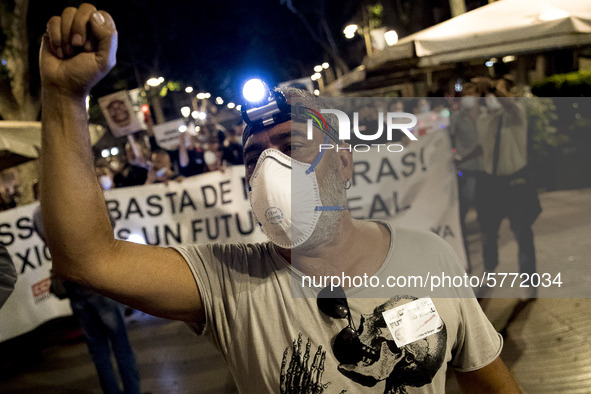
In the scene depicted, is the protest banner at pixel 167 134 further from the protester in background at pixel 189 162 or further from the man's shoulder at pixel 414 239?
the man's shoulder at pixel 414 239

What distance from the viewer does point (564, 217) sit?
248 inches

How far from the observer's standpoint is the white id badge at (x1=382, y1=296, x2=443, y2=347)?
138 cm

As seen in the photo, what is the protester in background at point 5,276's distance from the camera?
7.74 ft

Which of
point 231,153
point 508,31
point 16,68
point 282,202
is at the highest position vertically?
point 16,68

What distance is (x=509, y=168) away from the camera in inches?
181

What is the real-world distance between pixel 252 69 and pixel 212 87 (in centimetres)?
324

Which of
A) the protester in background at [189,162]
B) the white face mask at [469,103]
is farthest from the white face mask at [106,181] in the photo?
the white face mask at [469,103]

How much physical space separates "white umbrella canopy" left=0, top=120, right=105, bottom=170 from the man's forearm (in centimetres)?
448

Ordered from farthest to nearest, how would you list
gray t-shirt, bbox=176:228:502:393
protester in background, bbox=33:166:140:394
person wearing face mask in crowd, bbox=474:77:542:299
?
person wearing face mask in crowd, bbox=474:77:542:299
protester in background, bbox=33:166:140:394
gray t-shirt, bbox=176:228:502:393

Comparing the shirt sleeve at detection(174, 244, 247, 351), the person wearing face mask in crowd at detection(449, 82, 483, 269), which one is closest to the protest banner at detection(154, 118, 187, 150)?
the person wearing face mask in crowd at detection(449, 82, 483, 269)

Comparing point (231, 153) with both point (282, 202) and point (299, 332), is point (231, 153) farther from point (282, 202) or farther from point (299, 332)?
point (299, 332)

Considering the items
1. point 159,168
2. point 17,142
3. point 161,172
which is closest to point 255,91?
point 17,142

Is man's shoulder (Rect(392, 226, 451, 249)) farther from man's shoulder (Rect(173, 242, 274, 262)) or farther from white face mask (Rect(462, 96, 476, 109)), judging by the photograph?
white face mask (Rect(462, 96, 476, 109))

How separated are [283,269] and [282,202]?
0.21 m
